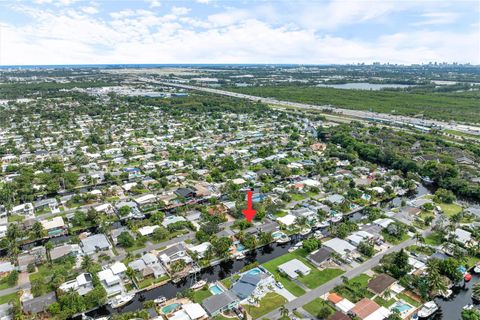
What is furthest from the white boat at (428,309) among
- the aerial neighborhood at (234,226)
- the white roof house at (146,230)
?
the white roof house at (146,230)

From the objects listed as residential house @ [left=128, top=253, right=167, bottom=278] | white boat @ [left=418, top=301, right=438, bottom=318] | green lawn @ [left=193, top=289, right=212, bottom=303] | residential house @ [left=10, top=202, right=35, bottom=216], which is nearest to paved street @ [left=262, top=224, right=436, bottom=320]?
green lawn @ [left=193, top=289, right=212, bottom=303]

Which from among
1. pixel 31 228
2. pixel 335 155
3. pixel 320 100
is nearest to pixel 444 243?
pixel 335 155

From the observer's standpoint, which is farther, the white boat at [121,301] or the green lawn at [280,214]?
the green lawn at [280,214]

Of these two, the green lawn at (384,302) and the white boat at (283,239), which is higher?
the white boat at (283,239)

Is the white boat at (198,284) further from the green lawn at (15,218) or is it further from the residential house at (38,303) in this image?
the green lawn at (15,218)

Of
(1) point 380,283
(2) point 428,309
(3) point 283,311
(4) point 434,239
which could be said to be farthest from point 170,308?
(4) point 434,239

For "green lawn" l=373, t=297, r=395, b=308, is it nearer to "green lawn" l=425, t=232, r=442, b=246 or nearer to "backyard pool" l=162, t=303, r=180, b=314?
"green lawn" l=425, t=232, r=442, b=246

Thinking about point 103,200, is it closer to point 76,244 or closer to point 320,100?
point 76,244

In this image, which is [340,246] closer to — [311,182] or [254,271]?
[254,271]

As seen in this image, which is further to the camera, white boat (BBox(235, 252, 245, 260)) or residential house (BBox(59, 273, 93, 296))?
white boat (BBox(235, 252, 245, 260))
